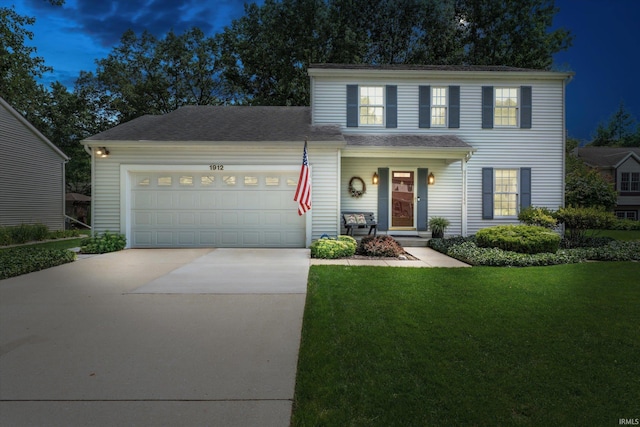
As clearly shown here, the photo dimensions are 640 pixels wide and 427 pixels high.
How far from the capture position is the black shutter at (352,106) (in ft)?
42.8

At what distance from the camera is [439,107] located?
521 inches

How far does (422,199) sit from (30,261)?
10748 millimetres

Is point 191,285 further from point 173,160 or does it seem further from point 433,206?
point 433,206

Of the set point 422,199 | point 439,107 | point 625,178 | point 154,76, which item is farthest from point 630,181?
point 154,76

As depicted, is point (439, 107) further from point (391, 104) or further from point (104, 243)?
point (104, 243)

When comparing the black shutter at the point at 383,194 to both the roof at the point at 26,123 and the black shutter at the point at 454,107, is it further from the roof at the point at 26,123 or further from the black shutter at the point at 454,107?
the roof at the point at 26,123

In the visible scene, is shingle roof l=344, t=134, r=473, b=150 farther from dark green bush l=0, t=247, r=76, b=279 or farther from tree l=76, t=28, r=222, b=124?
tree l=76, t=28, r=222, b=124

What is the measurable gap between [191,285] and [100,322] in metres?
1.89

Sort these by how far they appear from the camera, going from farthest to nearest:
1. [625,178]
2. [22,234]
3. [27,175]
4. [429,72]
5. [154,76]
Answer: [625,178]
[154,76]
[27,175]
[22,234]
[429,72]

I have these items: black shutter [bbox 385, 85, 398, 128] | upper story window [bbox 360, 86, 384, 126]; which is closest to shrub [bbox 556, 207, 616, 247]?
black shutter [bbox 385, 85, 398, 128]

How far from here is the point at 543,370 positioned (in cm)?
312

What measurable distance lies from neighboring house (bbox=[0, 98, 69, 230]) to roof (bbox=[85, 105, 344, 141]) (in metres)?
7.09

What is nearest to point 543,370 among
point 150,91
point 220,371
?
point 220,371

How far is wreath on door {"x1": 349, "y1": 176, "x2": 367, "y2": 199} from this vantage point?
1291cm
